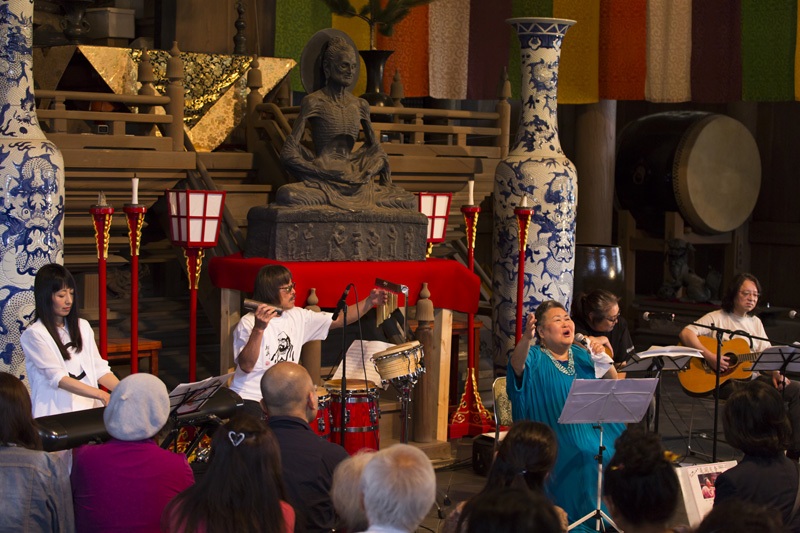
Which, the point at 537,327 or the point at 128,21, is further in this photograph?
the point at 128,21

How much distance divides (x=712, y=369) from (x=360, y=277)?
2245mm

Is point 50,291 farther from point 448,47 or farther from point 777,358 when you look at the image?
point 448,47

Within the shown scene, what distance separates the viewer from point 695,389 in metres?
6.35

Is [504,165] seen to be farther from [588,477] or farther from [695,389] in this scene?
[588,477]

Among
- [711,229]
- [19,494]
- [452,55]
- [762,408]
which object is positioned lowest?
[19,494]

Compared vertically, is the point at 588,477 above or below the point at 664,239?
below

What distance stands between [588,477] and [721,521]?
222cm

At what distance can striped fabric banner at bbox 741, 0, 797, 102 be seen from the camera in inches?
307

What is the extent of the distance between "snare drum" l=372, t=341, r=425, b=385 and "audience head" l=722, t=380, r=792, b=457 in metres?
1.96

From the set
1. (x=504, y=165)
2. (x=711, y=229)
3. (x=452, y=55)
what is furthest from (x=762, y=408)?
(x=711, y=229)

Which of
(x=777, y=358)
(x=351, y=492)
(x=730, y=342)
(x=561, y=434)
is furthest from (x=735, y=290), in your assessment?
(x=351, y=492)

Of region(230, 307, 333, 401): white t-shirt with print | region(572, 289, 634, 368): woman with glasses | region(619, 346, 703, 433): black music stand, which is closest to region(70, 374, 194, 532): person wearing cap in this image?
region(230, 307, 333, 401): white t-shirt with print

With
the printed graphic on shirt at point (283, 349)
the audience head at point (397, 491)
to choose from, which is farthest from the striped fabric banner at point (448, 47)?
the audience head at point (397, 491)

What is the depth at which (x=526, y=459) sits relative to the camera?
295 cm
